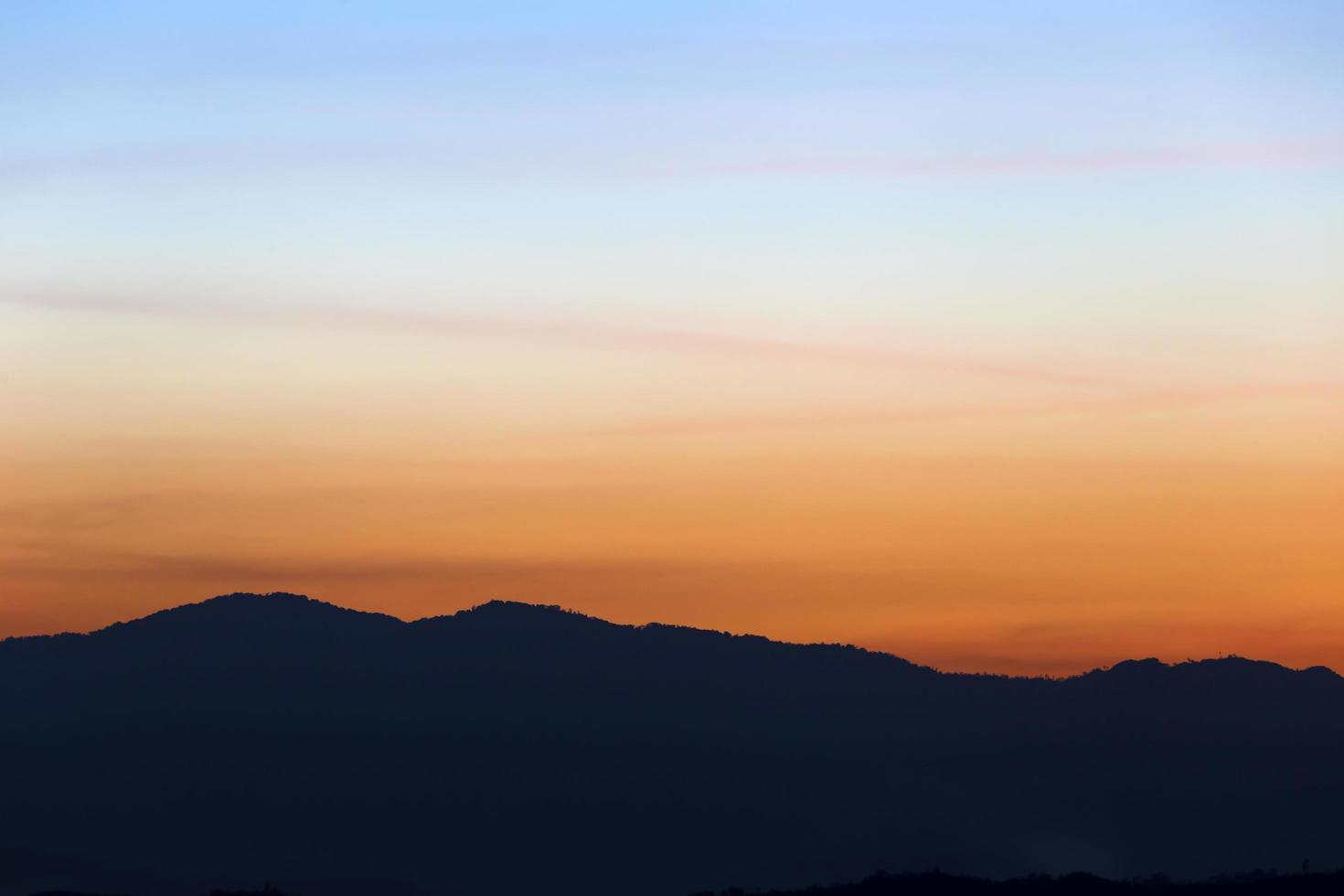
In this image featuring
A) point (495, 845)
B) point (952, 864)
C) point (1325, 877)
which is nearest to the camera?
point (1325, 877)

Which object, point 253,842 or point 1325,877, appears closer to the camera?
point 1325,877

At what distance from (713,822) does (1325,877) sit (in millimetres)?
138044

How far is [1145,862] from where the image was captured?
628 ft

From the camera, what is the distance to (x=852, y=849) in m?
187

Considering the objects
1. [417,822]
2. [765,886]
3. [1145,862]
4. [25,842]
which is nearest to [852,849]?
[765,886]

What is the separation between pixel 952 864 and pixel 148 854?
69405 millimetres

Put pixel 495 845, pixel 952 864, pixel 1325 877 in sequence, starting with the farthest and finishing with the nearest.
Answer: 1. pixel 495 845
2. pixel 952 864
3. pixel 1325 877

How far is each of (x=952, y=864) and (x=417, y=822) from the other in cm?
5141

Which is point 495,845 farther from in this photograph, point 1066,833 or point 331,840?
point 1066,833

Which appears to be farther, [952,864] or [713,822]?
[713,822]

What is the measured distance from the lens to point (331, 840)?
19150 cm

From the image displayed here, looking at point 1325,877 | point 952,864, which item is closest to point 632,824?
point 952,864

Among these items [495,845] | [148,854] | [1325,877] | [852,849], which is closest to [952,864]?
[852,849]

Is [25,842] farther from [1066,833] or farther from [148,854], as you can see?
[1066,833]
